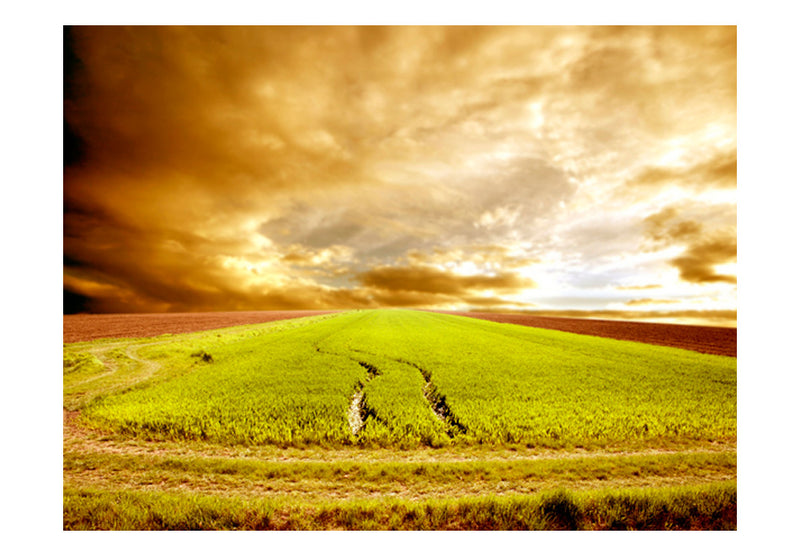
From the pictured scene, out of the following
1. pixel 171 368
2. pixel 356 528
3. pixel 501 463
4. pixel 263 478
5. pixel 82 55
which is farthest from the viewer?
pixel 171 368

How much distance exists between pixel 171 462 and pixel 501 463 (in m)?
7.73

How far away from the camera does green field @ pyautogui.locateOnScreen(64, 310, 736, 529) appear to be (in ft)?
17.4

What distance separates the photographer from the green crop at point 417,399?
816 centimetres

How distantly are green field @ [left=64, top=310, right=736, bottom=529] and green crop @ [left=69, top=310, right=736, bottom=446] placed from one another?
7 cm

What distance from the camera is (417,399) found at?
10398 millimetres

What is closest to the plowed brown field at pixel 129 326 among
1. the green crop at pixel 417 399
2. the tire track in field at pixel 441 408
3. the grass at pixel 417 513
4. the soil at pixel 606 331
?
the soil at pixel 606 331

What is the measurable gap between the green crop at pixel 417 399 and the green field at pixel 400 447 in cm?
7

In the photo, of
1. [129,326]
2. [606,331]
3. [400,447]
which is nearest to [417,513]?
[400,447]

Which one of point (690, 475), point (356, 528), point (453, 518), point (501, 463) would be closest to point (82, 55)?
point (356, 528)

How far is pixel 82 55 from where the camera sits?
8.10m

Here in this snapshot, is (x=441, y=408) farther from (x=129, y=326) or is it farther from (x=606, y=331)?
(x=129, y=326)
